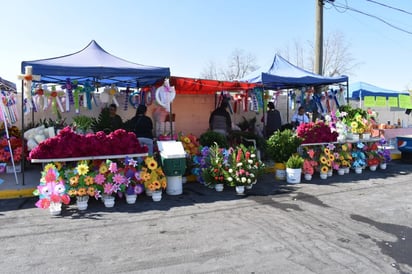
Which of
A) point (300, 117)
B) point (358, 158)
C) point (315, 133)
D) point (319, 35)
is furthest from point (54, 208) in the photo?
point (319, 35)

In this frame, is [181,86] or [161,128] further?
[161,128]

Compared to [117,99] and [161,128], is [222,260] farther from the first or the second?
[117,99]

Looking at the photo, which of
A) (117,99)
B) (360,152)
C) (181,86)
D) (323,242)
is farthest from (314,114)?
(323,242)

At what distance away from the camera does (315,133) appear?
8273 mm

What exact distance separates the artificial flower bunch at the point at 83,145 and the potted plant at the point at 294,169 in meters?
3.35

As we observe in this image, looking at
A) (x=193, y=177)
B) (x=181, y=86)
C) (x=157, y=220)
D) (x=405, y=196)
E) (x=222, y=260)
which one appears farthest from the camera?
(x=181, y=86)

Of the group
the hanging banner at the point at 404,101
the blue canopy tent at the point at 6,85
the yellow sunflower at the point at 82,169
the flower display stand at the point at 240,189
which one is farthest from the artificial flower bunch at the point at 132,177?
the hanging banner at the point at 404,101

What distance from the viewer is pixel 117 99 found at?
10.7 meters

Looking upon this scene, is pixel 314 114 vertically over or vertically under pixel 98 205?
over

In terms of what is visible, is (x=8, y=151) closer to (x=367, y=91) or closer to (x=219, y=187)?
(x=219, y=187)

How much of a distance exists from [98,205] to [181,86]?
159 inches

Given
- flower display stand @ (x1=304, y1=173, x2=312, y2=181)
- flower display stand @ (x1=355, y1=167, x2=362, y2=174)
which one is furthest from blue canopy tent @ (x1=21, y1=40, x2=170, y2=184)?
flower display stand @ (x1=355, y1=167, x2=362, y2=174)

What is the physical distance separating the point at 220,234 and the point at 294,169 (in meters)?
3.68

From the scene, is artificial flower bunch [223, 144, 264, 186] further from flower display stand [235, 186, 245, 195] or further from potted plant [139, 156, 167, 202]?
potted plant [139, 156, 167, 202]
